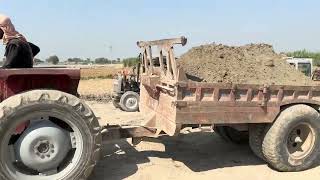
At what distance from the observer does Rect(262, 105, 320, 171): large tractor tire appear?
6625mm

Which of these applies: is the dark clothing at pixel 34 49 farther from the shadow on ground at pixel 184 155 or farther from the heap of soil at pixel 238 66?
the heap of soil at pixel 238 66

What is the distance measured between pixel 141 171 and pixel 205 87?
143 centimetres

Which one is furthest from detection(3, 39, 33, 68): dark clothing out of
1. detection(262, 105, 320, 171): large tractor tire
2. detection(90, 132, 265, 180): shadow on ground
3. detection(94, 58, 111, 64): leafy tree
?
detection(94, 58, 111, 64): leafy tree

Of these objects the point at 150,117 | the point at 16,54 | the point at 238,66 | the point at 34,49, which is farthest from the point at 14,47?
the point at 238,66

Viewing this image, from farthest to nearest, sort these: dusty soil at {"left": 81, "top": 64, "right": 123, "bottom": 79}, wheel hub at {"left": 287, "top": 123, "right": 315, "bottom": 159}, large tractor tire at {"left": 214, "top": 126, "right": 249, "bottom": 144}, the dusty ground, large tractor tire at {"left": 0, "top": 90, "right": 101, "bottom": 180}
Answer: dusty soil at {"left": 81, "top": 64, "right": 123, "bottom": 79}
the dusty ground
large tractor tire at {"left": 214, "top": 126, "right": 249, "bottom": 144}
wheel hub at {"left": 287, "top": 123, "right": 315, "bottom": 159}
large tractor tire at {"left": 0, "top": 90, "right": 101, "bottom": 180}

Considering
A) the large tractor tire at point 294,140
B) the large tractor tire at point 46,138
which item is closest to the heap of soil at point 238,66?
the large tractor tire at point 294,140

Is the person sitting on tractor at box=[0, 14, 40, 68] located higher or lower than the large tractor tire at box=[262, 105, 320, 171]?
higher

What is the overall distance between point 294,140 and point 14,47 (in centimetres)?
423

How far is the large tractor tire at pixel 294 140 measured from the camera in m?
6.62

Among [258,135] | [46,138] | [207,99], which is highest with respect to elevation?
[207,99]

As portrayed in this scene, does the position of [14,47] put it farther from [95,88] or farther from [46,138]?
[95,88]

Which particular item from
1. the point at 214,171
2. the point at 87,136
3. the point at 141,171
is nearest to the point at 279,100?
the point at 214,171

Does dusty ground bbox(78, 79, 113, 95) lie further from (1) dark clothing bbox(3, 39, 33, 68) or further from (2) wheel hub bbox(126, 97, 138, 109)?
(1) dark clothing bbox(3, 39, 33, 68)

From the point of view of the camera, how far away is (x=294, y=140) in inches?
274
